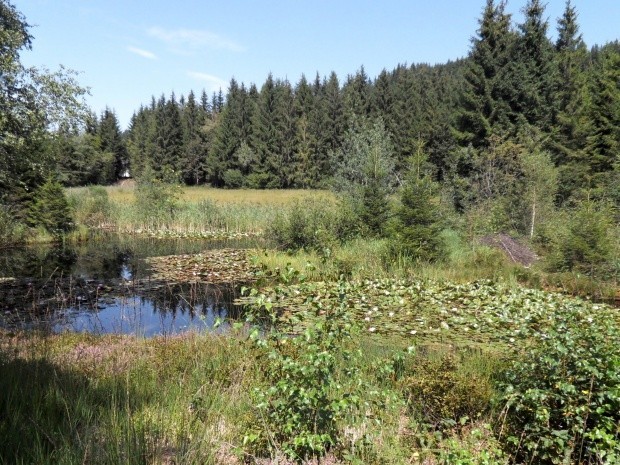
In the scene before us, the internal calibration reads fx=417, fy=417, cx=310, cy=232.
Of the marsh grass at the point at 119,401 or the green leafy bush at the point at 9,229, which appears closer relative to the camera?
the marsh grass at the point at 119,401

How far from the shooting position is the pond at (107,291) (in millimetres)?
7918

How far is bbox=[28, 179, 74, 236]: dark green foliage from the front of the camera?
21.1 m

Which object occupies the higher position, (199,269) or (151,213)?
(151,213)

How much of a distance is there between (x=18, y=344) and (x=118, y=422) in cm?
371

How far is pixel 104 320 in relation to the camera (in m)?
9.06

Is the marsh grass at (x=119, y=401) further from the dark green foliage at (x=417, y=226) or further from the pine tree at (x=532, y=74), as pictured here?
the pine tree at (x=532, y=74)

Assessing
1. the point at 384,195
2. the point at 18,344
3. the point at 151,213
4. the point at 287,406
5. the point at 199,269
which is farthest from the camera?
the point at 151,213

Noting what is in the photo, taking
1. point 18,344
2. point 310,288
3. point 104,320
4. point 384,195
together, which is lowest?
point 104,320

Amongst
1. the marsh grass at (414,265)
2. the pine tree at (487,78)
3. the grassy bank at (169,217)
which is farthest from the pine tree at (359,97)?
the marsh grass at (414,265)

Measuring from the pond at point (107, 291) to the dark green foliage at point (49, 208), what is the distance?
1743 millimetres

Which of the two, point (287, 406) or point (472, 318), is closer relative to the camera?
point (287, 406)

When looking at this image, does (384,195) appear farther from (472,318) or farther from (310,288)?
(310,288)

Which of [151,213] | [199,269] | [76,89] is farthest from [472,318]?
[151,213]

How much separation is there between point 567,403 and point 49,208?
24.2 metres
